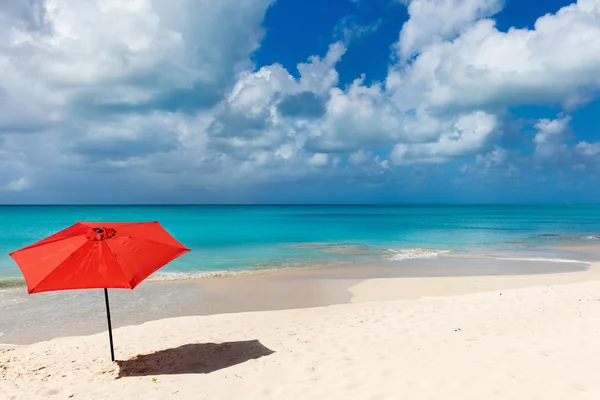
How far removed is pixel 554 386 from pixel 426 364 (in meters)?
1.70

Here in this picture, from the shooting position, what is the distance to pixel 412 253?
2889 cm

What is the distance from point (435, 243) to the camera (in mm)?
36250

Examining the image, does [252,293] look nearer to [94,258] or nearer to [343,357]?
[343,357]

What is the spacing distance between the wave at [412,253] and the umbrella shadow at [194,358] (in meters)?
18.6

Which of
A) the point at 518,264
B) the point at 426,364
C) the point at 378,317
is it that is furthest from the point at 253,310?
the point at 518,264

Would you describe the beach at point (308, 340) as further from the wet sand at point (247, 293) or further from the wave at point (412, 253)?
the wave at point (412, 253)

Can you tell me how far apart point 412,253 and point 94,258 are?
25.0m

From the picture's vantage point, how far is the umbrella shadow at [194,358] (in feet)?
24.5

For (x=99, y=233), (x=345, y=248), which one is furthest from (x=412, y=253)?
(x=99, y=233)

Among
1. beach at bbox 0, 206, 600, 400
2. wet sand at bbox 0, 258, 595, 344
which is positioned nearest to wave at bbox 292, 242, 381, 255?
wet sand at bbox 0, 258, 595, 344

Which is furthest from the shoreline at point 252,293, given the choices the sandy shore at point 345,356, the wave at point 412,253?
the wave at point 412,253

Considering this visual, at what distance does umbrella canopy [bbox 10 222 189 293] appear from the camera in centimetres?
612

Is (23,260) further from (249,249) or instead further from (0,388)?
(249,249)

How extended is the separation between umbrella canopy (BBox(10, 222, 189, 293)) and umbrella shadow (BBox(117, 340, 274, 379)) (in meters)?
2.15
